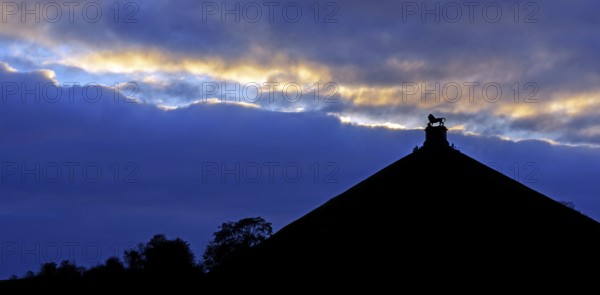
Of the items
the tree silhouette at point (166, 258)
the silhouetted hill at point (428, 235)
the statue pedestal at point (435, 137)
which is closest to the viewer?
the silhouetted hill at point (428, 235)

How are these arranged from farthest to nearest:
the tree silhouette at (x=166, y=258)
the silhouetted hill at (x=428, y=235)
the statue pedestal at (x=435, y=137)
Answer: the tree silhouette at (x=166, y=258) < the statue pedestal at (x=435, y=137) < the silhouetted hill at (x=428, y=235)

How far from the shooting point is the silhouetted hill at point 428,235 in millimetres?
12211

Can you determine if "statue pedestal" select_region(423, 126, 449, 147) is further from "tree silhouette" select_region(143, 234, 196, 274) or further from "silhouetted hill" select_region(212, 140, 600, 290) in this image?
"tree silhouette" select_region(143, 234, 196, 274)

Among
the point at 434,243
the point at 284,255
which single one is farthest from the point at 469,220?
the point at 284,255

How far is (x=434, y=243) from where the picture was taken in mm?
12352

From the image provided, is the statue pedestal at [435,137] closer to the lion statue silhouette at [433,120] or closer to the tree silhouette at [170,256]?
→ the lion statue silhouette at [433,120]

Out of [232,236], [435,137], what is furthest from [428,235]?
[232,236]

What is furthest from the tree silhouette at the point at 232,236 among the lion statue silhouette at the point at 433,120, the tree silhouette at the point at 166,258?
the lion statue silhouette at the point at 433,120

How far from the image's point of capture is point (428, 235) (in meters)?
12.5

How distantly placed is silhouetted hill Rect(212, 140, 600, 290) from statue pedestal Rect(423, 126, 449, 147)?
0.12m

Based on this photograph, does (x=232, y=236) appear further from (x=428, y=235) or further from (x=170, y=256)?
(x=428, y=235)

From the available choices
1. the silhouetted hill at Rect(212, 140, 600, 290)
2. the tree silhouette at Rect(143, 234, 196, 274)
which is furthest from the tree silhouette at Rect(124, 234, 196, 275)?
the silhouetted hill at Rect(212, 140, 600, 290)

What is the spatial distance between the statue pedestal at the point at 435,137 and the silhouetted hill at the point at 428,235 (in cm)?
12

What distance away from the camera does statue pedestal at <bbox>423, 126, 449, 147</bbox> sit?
1394 cm
